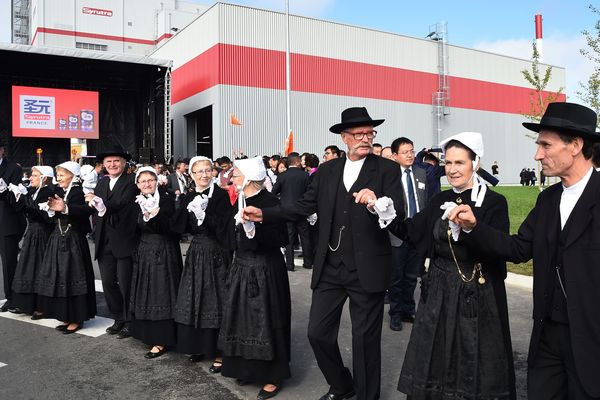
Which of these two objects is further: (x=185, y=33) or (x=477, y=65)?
(x=477, y=65)

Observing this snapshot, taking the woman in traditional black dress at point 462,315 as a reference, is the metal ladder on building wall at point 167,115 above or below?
above

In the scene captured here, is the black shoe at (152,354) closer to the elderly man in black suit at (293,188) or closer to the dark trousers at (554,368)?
the dark trousers at (554,368)

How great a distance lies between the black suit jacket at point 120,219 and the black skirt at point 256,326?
70.8 inches

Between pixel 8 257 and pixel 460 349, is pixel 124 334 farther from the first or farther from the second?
pixel 460 349

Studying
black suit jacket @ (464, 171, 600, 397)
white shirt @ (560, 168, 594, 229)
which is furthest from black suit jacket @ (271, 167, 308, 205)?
white shirt @ (560, 168, 594, 229)

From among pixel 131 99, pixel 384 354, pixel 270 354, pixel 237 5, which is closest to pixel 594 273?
pixel 270 354

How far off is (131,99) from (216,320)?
79.3 feet

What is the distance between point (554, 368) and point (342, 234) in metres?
1.61

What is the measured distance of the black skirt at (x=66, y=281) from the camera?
18.2ft

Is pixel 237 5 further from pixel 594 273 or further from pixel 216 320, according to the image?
pixel 594 273

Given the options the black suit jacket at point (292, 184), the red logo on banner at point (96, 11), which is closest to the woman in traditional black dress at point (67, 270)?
the black suit jacket at point (292, 184)

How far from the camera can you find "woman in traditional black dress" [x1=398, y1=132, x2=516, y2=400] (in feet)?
9.23

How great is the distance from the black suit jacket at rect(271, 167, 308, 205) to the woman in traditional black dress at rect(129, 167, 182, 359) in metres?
3.89

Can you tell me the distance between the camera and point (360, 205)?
363cm
